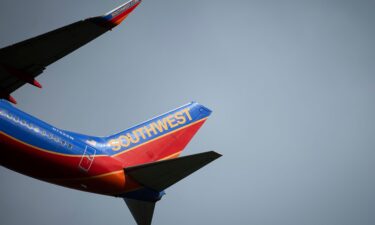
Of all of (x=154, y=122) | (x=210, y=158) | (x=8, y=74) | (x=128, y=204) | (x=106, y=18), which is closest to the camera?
(x=106, y=18)

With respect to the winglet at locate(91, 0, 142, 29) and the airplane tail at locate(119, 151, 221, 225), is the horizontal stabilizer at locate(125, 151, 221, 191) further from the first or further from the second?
the winglet at locate(91, 0, 142, 29)

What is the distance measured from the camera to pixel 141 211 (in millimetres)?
31688

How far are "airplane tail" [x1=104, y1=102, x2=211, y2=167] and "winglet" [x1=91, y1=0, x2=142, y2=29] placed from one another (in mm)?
8175

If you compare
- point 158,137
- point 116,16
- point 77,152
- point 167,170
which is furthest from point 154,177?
point 116,16

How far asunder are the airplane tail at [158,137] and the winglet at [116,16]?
8.18 metres

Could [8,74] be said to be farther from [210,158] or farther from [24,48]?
[210,158]

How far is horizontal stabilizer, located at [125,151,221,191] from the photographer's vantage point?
27656mm

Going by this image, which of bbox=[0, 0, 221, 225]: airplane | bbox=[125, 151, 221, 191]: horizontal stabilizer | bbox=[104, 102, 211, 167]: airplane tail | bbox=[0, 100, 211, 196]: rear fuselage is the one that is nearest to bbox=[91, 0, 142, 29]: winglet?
bbox=[0, 0, 221, 225]: airplane

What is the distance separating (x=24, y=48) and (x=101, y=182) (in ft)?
23.6

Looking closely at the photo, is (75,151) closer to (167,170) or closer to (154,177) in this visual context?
(154,177)

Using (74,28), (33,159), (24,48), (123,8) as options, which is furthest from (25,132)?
(123,8)

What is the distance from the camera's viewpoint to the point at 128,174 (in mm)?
30359

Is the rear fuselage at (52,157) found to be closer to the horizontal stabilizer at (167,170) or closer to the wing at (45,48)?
the horizontal stabilizer at (167,170)

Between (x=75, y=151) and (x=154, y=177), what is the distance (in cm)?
392
